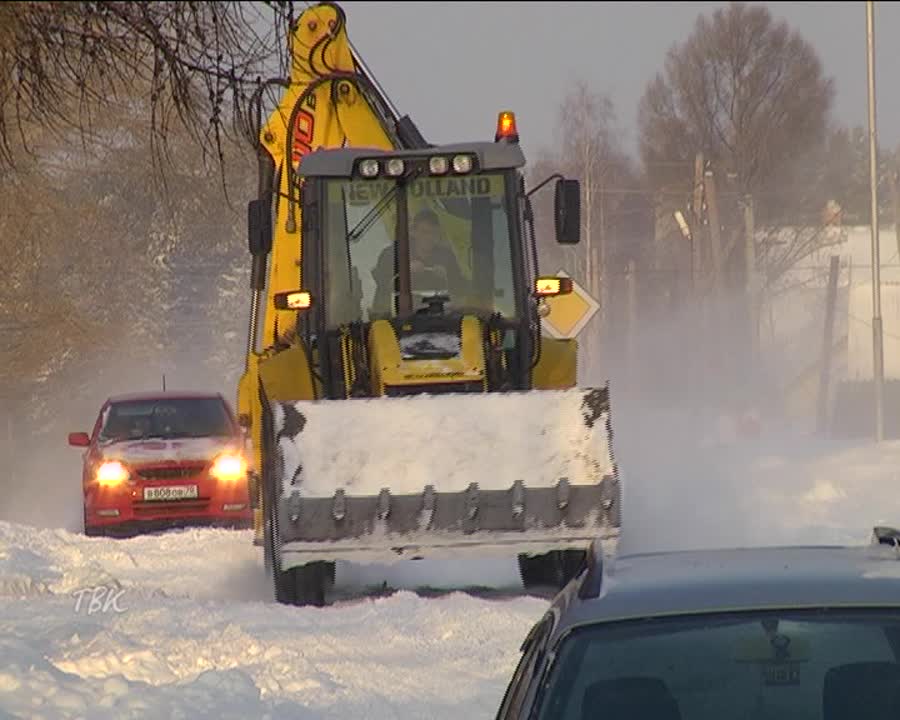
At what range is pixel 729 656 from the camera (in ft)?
16.1

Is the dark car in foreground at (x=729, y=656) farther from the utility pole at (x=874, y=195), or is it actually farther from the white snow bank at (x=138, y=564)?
the utility pole at (x=874, y=195)

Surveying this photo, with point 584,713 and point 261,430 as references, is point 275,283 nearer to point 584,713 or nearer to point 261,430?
point 261,430

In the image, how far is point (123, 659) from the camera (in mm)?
10953

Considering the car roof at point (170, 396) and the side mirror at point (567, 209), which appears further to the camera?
the car roof at point (170, 396)

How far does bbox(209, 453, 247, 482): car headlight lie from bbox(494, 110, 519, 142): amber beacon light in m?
6.88

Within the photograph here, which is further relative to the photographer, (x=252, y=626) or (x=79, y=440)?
(x=79, y=440)

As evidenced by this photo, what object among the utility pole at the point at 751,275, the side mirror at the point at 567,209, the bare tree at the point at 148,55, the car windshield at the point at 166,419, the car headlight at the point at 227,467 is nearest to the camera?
the bare tree at the point at 148,55

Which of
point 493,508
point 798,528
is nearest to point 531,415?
point 493,508

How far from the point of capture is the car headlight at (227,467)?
21.7m

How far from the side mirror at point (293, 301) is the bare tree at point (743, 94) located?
58515 millimetres

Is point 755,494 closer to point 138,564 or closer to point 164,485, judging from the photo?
point 164,485

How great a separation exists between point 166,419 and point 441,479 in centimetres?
981

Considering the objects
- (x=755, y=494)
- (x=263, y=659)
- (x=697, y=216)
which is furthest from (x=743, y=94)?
(x=263, y=659)

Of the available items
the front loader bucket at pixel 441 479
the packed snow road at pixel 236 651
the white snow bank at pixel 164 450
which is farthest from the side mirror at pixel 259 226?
the white snow bank at pixel 164 450
